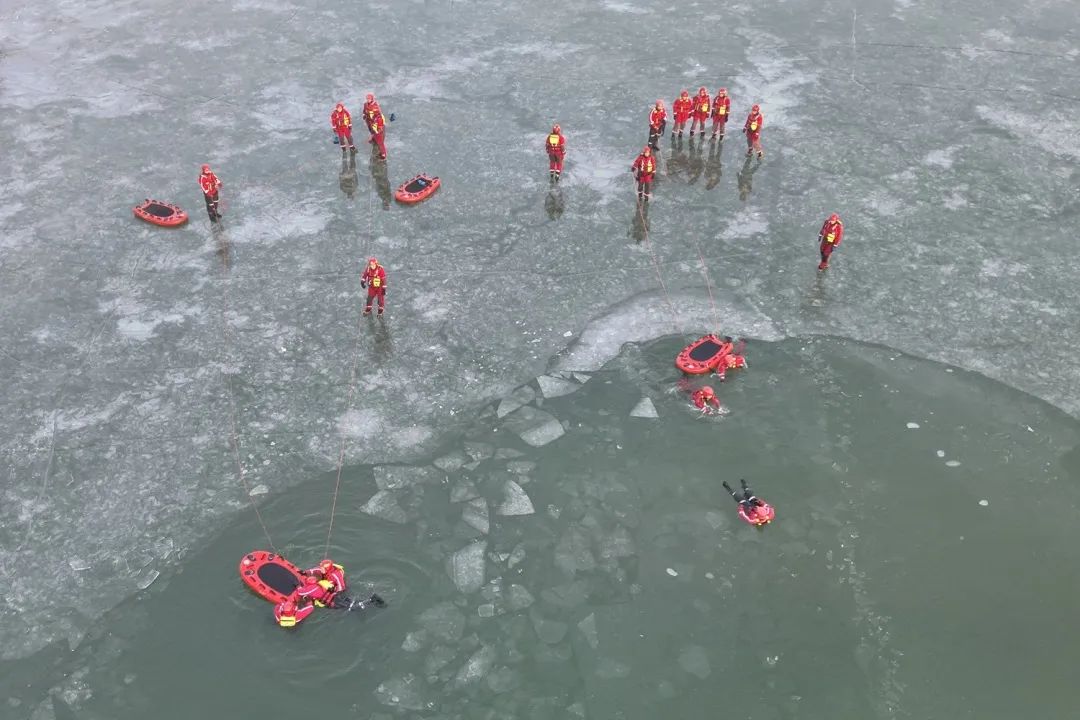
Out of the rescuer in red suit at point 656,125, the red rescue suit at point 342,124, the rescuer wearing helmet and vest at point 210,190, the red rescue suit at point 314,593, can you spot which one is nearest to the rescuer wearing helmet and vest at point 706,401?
the red rescue suit at point 314,593

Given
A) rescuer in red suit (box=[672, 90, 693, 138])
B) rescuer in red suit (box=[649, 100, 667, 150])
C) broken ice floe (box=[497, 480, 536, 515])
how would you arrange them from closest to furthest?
broken ice floe (box=[497, 480, 536, 515]), rescuer in red suit (box=[649, 100, 667, 150]), rescuer in red suit (box=[672, 90, 693, 138])

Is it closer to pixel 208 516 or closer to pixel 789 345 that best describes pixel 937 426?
pixel 789 345

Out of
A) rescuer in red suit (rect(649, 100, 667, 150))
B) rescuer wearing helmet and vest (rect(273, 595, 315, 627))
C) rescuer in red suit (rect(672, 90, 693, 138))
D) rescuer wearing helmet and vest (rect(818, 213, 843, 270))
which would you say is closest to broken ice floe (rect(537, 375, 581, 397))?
rescuer wearing helmet and vest (rect(273, 595, 315, 627))

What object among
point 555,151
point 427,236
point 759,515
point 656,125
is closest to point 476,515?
point 759,515

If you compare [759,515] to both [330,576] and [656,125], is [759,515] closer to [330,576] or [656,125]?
[330,576]

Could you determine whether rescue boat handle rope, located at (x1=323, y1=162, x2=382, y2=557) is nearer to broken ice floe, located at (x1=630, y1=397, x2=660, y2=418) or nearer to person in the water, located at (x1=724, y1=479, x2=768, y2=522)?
broken ice floe, located at (x1=630, y1=397, x2=660, y2=418)

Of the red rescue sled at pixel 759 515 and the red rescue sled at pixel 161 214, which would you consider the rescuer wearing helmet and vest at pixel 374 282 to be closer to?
the red rescue sled at pixel 161 214
